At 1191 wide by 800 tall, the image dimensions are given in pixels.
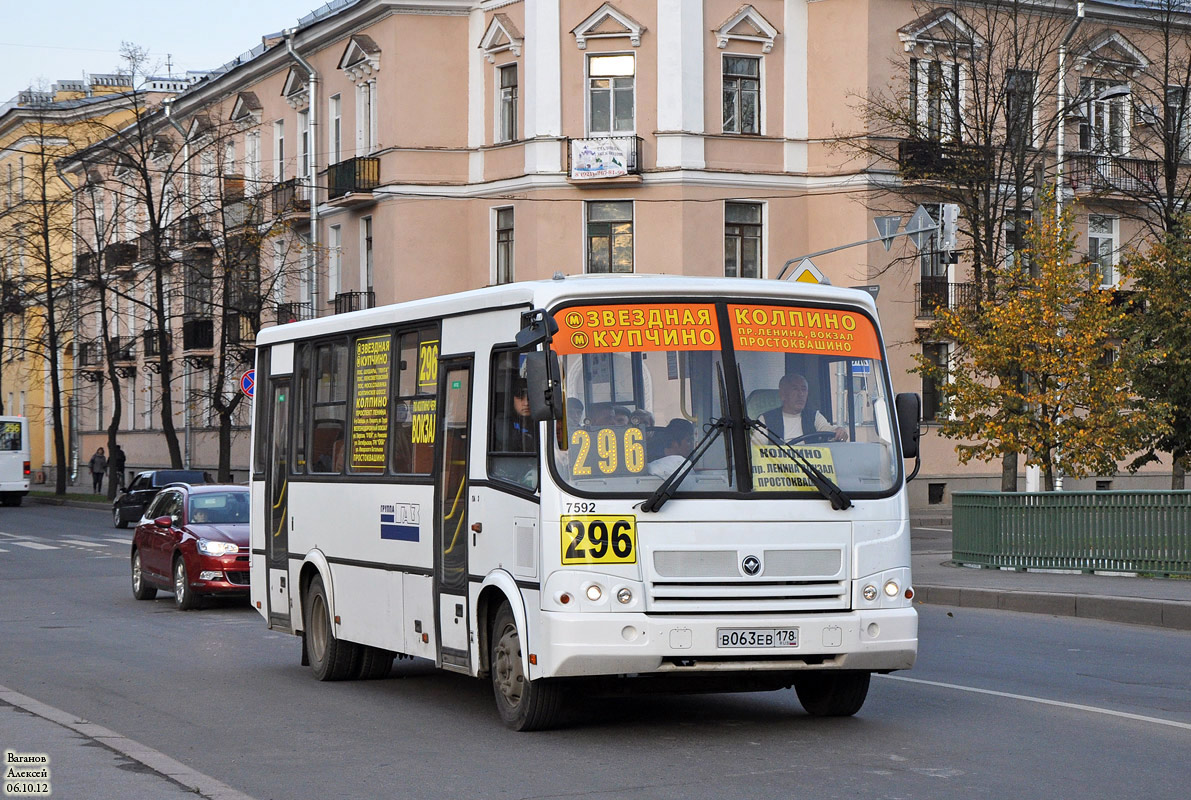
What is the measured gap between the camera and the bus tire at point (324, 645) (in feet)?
41.3

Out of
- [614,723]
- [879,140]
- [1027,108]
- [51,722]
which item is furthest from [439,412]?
[879,140]

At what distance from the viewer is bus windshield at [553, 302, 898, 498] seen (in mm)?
9344

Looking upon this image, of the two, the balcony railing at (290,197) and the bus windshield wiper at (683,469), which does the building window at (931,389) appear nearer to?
the balcony railing at (290,197)

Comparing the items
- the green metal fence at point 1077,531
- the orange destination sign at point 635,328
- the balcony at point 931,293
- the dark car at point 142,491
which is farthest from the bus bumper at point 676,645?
the balcony at point 931,293

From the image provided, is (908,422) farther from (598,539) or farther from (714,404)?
(598,539)

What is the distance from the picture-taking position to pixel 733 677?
31.1 ft

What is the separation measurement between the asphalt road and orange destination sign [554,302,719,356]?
2.16 metres

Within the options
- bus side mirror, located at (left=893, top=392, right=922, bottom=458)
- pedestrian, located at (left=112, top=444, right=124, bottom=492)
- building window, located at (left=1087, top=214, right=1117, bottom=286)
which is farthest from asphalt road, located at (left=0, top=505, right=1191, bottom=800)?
pedestrian, located at (left=112, top=444, right=124, bottom=492)

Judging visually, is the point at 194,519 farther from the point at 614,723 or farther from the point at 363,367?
the point at 614,723

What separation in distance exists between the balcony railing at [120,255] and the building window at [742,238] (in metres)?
25.3

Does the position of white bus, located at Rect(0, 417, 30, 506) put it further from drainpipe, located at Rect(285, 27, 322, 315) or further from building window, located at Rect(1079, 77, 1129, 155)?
building window, located at Rect(1079, 77, 1129, 155)

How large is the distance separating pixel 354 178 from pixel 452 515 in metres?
35.3

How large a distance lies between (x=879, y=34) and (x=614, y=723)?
109ft

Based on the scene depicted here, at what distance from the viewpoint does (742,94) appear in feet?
134
